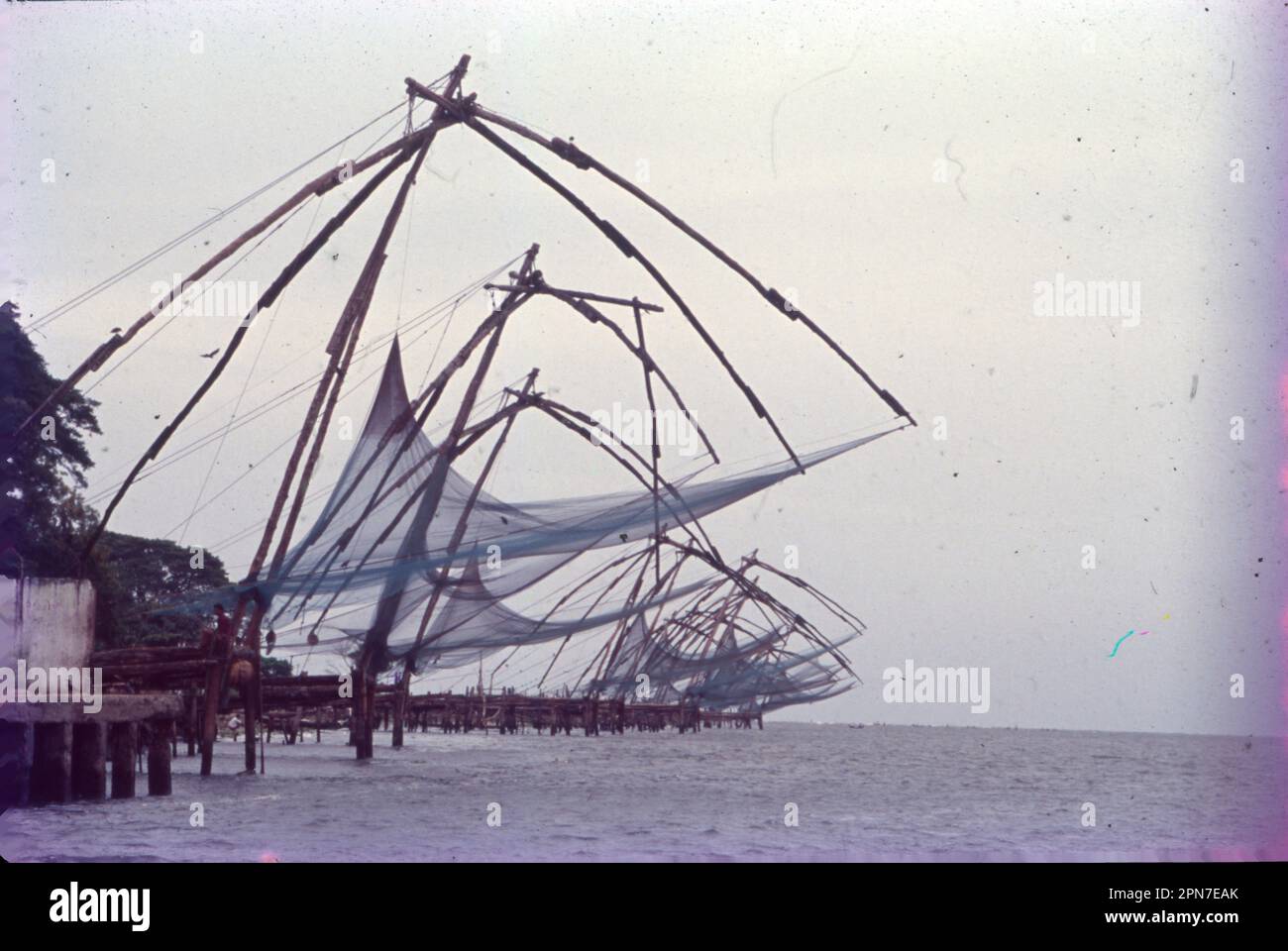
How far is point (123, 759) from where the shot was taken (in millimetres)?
14945

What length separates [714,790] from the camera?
76.1 feet

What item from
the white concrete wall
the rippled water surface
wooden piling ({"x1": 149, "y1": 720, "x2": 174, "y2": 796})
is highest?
the white concrete wall

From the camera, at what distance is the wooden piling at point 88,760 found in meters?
14.0

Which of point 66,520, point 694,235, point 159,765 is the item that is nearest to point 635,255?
point 694,235

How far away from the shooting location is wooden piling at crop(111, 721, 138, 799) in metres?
14.8

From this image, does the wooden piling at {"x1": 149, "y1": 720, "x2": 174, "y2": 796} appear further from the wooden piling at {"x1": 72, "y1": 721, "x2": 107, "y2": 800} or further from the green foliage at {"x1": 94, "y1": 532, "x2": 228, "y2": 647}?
the green foliage at {"x1": 94, "y1": 532, "x2": 228, "y2": 647}

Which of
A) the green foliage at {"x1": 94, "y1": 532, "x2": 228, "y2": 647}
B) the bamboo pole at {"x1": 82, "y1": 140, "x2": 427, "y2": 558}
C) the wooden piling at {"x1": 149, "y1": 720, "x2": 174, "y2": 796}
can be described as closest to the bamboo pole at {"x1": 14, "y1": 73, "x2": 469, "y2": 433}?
the bamboo pole at {"x1": 82, "y1": 140, "x2": 427, "y2": 558}

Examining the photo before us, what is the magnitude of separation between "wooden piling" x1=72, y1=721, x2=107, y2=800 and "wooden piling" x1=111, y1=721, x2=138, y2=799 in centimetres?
58

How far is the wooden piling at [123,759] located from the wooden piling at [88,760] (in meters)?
0.58

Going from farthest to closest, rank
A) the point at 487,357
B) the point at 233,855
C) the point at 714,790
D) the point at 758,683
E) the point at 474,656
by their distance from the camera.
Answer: the point at 758,683 → the point at 714,790 → the point at 474,656 → the point at 487,357 → the point at 233,855

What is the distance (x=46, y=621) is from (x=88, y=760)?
171 centimetres
